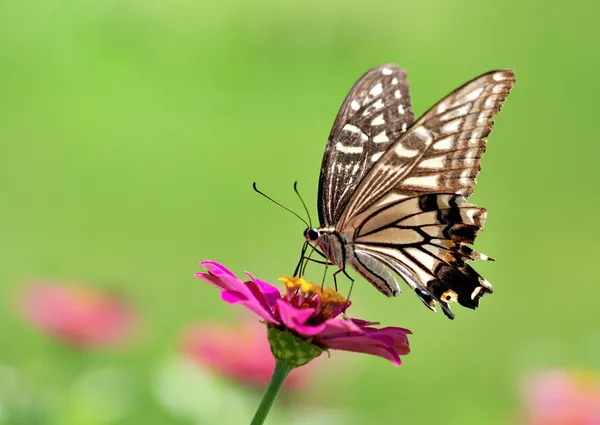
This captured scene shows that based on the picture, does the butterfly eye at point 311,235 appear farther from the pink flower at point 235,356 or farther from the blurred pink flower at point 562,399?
the blurred pink flower at point 562,399

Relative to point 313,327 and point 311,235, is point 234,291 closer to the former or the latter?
point 313,327

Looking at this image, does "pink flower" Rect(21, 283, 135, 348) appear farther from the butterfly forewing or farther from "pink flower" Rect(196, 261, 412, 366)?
"pink flower" Rect(196, 261, 412, 366)

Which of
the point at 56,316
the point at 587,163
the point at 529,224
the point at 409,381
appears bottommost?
the point at 56,316

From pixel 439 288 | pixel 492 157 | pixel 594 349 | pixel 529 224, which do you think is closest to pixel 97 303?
pixel 439 288

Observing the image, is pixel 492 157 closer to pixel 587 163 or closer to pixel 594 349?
pixel 587 163

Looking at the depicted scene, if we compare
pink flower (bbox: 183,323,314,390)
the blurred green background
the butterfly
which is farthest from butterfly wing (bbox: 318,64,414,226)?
the blurred green background

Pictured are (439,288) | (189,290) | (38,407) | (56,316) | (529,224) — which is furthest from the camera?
(529,224)

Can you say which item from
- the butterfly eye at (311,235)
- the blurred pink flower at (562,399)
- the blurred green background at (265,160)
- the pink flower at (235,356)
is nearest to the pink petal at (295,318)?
the butterfly eye at (311,235)
